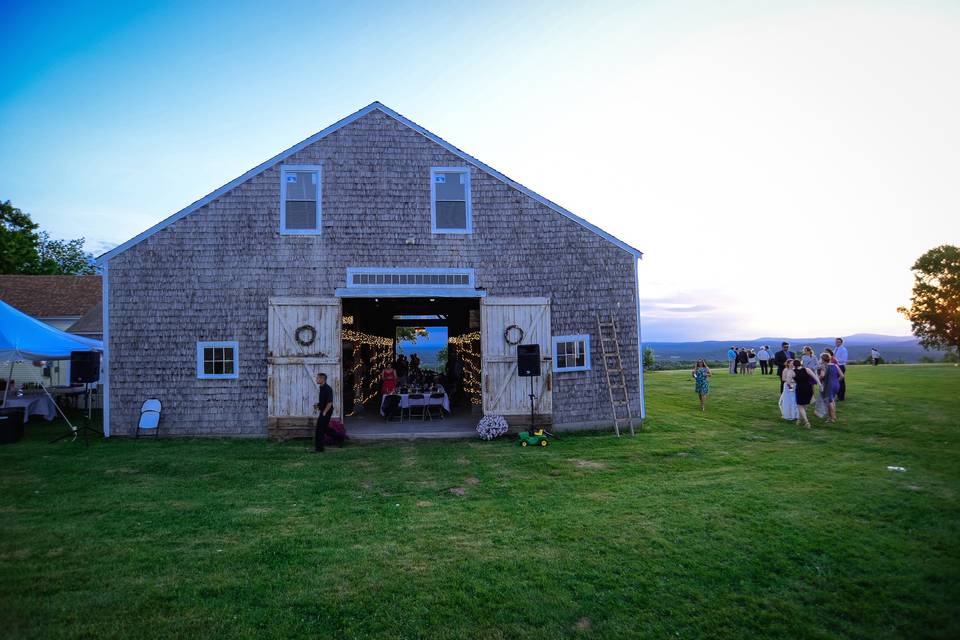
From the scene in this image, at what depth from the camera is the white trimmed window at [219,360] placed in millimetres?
11844

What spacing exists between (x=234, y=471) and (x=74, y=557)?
377cm

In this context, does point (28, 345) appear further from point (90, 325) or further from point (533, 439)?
point (533, 439)

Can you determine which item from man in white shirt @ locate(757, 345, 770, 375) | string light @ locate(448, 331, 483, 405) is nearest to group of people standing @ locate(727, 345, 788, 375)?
man in white shirt @ locate(757, 345, 770, 375)

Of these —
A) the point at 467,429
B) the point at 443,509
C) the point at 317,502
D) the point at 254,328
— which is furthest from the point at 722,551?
the point at 254,328

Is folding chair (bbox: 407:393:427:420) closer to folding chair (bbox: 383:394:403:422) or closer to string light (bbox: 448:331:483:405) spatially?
folding chair (bbox: 383:394:403:422)

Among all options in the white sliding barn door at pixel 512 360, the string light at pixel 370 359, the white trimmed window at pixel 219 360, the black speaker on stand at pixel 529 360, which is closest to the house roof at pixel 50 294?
the string light at pixel 370 359

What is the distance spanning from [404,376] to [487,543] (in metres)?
13.7

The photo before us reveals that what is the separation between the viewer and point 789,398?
13.6m

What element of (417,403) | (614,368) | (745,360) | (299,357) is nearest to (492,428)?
(417,403)

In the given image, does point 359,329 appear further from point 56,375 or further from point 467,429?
point 56,375

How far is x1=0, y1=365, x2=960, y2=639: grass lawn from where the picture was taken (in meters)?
4.21

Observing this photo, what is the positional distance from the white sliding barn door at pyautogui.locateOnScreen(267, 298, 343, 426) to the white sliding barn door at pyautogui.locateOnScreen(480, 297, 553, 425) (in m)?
3.47

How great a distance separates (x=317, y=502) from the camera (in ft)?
23.9

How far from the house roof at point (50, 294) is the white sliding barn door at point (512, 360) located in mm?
24878
